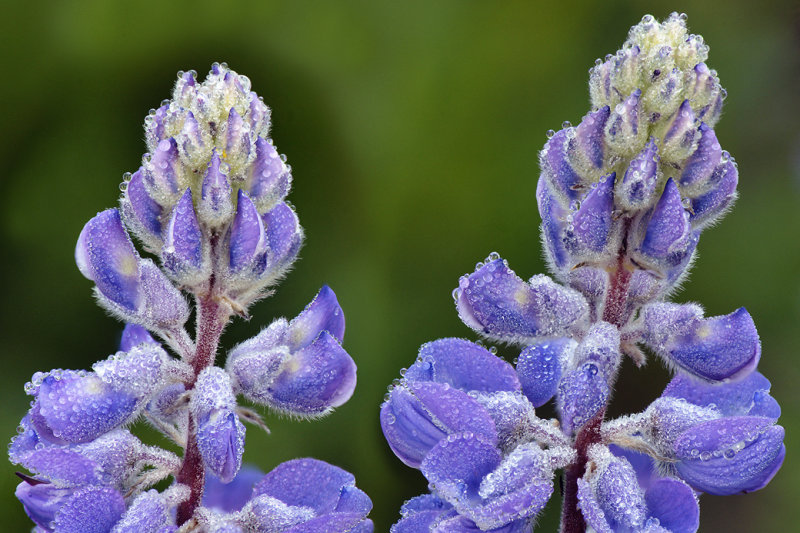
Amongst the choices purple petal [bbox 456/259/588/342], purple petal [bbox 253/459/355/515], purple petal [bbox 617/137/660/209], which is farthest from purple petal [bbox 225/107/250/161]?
purple petal [bbox 617/137/660/209]

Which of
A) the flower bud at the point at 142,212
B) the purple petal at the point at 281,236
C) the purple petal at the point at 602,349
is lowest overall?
the purple petal at the point at 602,349

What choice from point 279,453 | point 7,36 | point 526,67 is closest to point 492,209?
point 526,67

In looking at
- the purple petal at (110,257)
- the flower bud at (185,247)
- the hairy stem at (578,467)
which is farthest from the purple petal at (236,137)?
the hairy stem at (578,467)

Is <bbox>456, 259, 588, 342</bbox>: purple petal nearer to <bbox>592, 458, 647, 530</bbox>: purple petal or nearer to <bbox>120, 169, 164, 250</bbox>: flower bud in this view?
<bbox>592, 458, 647, 530</bbox>: purple petal

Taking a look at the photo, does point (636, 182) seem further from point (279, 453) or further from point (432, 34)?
point (432, 34)

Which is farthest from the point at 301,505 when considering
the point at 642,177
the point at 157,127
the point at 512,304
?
the point at 642,177

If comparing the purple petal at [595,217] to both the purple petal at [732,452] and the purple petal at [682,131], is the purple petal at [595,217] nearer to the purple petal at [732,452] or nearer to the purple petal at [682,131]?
the purple petal at [682,131]
